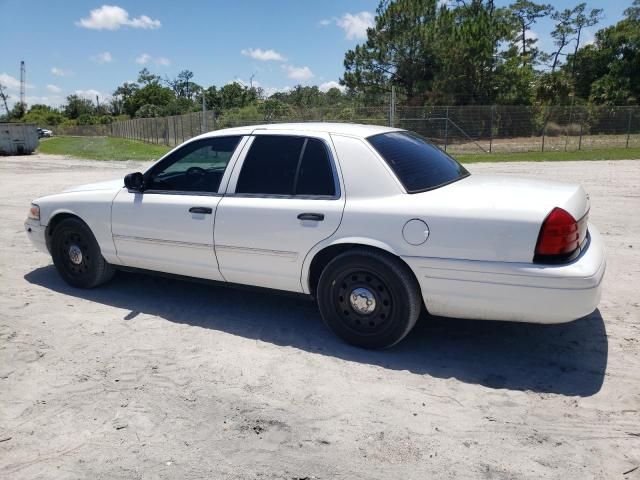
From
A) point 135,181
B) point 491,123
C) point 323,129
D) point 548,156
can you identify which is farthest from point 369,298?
point 491,123

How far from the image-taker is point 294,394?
3354 mm

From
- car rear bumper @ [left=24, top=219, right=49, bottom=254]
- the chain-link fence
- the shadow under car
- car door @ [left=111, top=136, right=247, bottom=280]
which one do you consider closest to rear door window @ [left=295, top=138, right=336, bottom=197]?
car door @ [left=111, top=136, right=247, bottom=280]

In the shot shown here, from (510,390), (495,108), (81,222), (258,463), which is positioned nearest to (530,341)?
(510,390)

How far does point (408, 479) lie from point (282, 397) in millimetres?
1016

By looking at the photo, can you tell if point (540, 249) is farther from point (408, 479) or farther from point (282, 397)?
point (282, 397)

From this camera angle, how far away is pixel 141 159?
24672mm

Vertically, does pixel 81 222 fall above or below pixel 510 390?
above

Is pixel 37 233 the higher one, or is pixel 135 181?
pixel 135 181

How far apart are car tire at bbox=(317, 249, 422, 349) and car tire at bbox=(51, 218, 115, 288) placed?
2.42 meters

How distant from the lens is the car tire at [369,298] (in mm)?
3672

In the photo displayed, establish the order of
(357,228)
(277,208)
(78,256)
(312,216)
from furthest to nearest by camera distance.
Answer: (78,256), (277,208), (312,216), (357,228)

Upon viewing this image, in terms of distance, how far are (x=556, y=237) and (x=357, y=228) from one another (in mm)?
1275

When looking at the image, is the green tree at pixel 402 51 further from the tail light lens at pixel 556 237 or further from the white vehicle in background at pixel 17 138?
the tail light lens at pixel 556 237

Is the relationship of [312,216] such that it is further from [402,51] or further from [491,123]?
[402,51]
